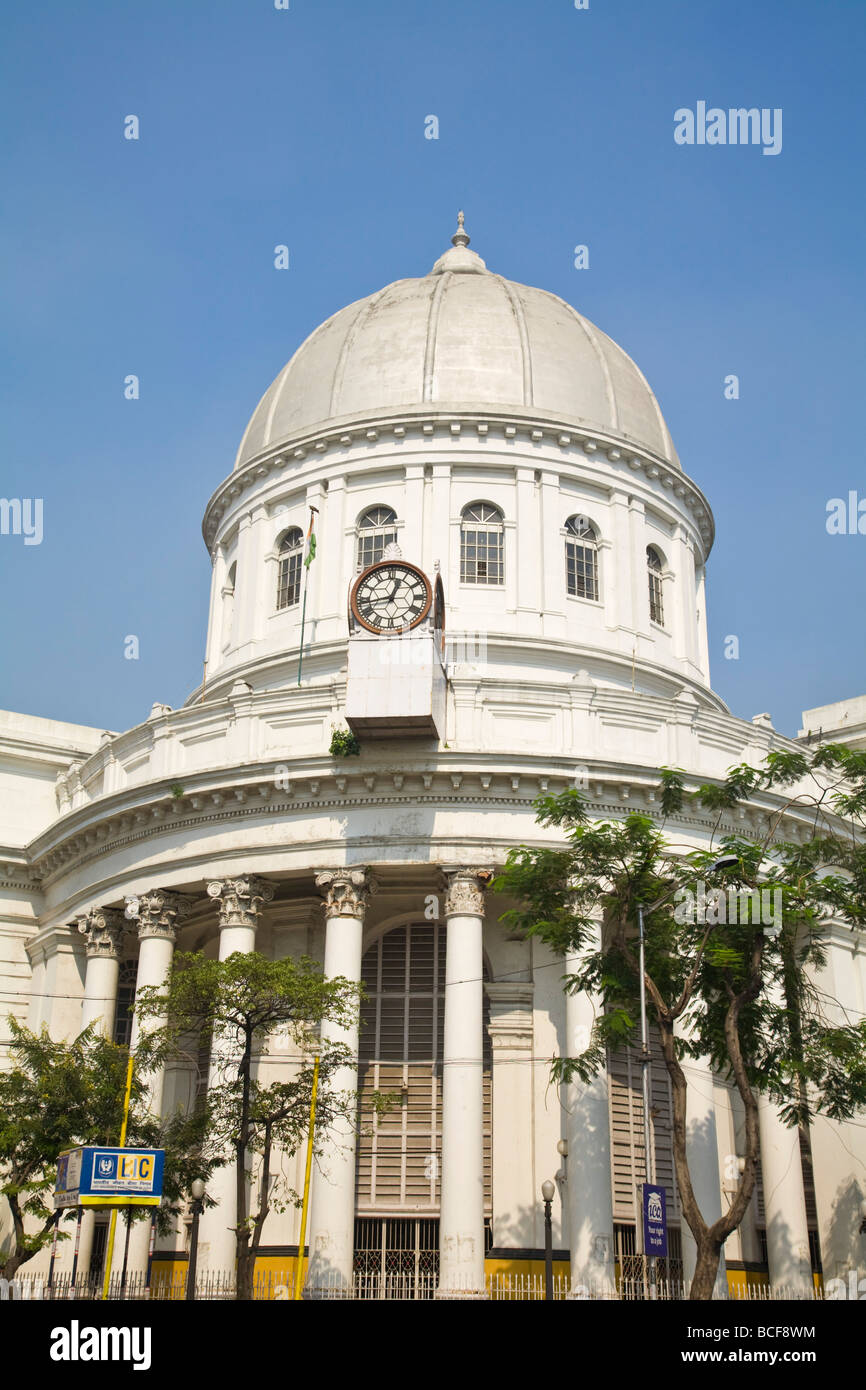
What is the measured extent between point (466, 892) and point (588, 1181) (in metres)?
6.60

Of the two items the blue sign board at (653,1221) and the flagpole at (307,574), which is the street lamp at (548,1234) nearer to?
the blue sign board at (653,1221)

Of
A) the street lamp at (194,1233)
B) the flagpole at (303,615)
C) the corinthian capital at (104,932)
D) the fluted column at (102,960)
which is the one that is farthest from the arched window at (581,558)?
the street lamp at (194,1233)

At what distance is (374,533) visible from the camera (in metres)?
45.2

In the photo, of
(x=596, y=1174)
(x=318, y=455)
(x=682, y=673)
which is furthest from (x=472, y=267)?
(x=596, y=1174)

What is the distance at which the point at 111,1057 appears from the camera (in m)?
32.6

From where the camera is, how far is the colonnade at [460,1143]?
30.8 m

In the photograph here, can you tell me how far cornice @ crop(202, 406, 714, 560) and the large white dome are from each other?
261 millimetres

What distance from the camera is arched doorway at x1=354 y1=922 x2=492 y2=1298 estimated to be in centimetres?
3419

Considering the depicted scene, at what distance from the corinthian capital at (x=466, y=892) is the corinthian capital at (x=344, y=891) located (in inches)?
75.7

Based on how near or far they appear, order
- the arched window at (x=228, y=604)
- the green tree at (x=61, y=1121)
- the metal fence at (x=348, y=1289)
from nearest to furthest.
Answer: the metal fence at (x=348, y=1289)
the green tree at (x=61, y=1121)
the arched window at (x=228, y=604)

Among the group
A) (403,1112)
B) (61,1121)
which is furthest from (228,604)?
(61,1121)

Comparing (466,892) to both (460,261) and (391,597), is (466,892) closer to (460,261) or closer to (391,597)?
(391,597)
